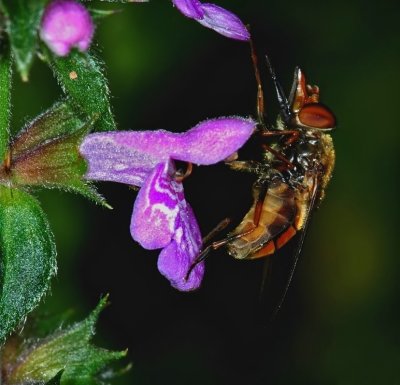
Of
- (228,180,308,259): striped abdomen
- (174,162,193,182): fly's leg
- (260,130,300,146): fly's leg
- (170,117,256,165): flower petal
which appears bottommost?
(228,180,308,259): striped abdomen

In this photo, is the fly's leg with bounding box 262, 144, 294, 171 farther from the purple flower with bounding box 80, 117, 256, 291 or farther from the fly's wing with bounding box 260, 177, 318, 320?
the purple flower with bounding box 80, 117, 256, 291

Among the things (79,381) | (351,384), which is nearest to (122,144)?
(79,381)

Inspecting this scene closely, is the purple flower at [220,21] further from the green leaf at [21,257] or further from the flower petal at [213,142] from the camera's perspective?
the green leaf at [21,257]

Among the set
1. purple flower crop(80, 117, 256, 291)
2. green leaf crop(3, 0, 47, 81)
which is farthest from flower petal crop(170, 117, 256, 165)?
green leaf crop(3, 0, 47, 81)

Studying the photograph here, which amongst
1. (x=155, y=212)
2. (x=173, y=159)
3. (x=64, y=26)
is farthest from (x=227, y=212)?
(x=64, y=26)

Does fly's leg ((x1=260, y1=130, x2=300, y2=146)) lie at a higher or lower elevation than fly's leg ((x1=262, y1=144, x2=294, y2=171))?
higher

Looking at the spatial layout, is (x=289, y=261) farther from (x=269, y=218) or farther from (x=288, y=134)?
(x=288, y=134)
